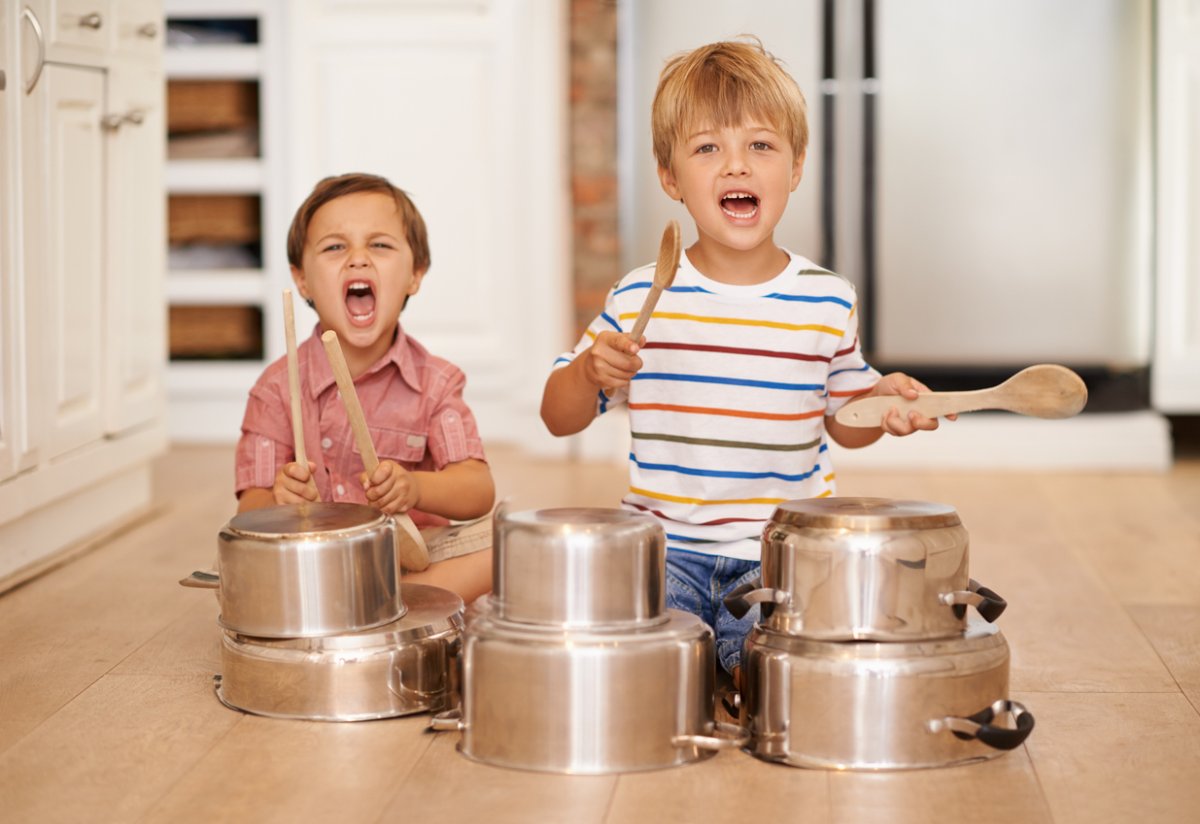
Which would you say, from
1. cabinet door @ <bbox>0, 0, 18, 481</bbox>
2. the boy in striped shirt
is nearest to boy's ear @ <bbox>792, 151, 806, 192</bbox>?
the boy in striped shirt

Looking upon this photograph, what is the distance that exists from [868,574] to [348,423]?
25.3 inches

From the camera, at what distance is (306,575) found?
1.30 m

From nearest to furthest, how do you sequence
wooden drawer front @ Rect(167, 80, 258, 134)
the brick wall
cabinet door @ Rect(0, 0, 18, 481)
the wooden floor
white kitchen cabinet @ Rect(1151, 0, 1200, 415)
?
the wooden floor < cabinet door @ Rect(0, 0, 18, 481) < white kitchen cabinet @ Rect(1151, 0, 1200, 415) < the brick wall < wooden drawer front @ Rect(167, 80, 258, 134)

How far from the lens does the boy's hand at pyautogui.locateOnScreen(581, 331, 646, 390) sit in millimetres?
1343

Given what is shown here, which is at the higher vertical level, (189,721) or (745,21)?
(745,21)

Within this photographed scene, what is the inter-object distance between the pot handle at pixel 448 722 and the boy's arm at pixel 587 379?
315 mm

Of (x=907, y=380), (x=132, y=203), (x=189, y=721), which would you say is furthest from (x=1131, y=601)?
(x=132, y=203)

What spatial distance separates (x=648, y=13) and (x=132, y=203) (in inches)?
43.1

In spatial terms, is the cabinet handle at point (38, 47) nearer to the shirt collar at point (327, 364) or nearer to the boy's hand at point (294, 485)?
the shirt collar at point (327, 364)

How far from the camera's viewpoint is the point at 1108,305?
296 centimetres

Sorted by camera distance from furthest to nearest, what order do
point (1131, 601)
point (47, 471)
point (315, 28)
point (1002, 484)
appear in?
point (315, 28), point (1002, 484), point (47, 471), point (1131, 601)

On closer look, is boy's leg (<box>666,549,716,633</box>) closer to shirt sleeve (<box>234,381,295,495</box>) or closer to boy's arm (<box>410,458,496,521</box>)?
boy's arm (<box>410,458,496,521</box>)

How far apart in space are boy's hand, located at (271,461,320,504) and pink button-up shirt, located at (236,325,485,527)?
88mm

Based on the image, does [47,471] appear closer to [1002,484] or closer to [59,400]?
[59,400]
